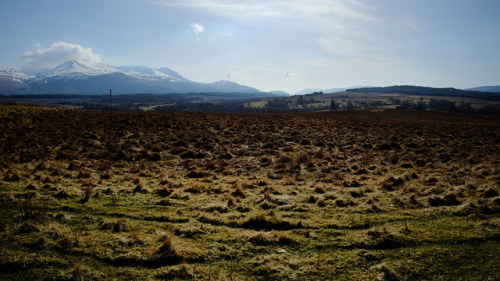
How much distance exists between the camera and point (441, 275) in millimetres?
5719

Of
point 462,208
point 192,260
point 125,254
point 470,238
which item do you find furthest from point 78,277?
point 462,208

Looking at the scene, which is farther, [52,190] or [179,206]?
[52,190]

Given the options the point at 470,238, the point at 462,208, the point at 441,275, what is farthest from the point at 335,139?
the point at 441,275

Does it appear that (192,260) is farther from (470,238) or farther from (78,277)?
(470,238)

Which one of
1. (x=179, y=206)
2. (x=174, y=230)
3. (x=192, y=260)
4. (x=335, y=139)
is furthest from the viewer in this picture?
(x=335, y=139)

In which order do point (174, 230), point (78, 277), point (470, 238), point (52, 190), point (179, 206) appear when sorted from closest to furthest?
point (78, 277) < point (470, 238) < point (174, 230) < point (179, 206) < point (52, 190)

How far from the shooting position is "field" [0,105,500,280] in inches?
233

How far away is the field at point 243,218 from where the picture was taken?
233 inches

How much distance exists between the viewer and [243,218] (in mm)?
8547

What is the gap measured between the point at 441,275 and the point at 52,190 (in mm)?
13203

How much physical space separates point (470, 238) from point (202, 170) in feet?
40.2

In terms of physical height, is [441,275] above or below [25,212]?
below

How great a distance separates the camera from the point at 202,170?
50.9 ft

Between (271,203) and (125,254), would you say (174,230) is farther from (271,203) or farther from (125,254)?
(271,203)
